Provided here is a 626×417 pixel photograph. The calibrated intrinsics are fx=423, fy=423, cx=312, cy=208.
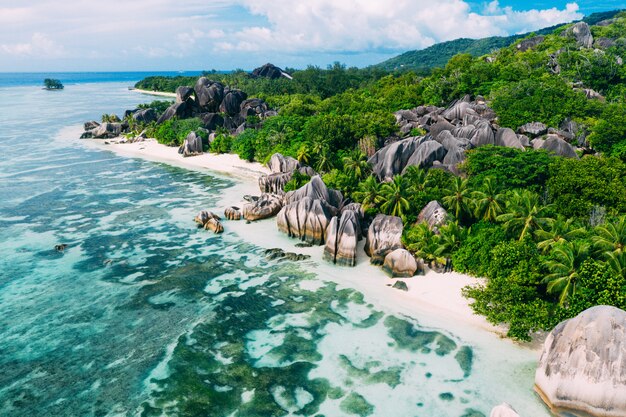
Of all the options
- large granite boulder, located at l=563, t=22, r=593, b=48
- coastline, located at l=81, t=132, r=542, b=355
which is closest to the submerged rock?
coastline, located at l=81, t=132, r=542, b=355

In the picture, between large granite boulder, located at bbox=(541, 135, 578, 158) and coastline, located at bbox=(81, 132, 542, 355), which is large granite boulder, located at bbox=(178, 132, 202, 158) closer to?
coastline, located at bbox=(81, 132, 542, 355)

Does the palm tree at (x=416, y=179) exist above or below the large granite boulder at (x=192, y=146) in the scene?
above

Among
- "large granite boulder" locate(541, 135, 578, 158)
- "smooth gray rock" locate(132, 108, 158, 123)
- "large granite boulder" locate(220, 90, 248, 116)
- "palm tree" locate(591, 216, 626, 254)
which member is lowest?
"palm tree" locate(591, 216, 626, 254)

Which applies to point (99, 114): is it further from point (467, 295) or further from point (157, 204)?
point (467, 295)

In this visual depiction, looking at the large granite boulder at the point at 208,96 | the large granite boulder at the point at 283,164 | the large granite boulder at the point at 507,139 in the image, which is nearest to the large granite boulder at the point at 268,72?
the large granite boulder at the point at 208,96

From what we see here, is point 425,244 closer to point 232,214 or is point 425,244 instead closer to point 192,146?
point 232,214

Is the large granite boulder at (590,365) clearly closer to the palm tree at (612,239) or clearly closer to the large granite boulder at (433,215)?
the palm tree at (612,239)

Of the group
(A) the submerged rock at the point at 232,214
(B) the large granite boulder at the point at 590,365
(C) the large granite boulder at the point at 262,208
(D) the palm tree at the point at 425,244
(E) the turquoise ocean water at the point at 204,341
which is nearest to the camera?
(B) the large granite boulder at the point at 590,365
